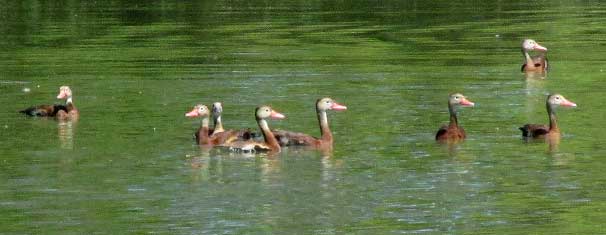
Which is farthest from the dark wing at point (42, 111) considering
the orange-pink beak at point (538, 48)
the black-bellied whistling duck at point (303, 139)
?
the orange-pink beak at point (538, 48)

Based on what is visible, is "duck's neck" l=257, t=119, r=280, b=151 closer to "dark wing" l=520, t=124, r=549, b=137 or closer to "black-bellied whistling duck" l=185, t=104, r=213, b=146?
"black-bellied whistling duck" l=185, t=104, r=213, b=146

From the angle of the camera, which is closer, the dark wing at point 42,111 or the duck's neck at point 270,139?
the duck's neck at point 270,139

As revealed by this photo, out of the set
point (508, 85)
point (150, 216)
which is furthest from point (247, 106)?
point (150, 216)

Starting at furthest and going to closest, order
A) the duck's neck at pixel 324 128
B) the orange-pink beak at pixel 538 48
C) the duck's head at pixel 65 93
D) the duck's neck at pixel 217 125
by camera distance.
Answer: the orange-pink beak at pixel 538 48 → the duck's head at pixel 65 93 → the duck's neck at pixel 217 125 → the duck's neck at pixel 324 128

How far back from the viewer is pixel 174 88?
26.4 m

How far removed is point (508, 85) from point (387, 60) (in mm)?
4091

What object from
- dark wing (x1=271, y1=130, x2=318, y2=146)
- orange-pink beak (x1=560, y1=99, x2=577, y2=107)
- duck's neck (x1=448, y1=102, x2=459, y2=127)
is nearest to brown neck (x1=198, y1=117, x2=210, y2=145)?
dark wing (x1=271, y1=130, x2=318, y2=146)

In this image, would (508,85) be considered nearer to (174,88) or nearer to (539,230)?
(174,88)

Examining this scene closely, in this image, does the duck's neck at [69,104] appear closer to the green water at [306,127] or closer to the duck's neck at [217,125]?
the green water at [306,127]

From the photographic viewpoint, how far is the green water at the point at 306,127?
1581 cm

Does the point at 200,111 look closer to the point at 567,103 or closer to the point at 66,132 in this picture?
the point at 66,132

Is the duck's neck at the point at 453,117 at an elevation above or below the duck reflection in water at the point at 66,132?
above

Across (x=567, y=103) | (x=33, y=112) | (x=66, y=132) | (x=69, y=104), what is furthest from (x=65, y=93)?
(x=567, y=103)

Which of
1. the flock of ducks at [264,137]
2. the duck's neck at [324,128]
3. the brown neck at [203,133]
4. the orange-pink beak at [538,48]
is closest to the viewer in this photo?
the flock of ducks at [264,137]
